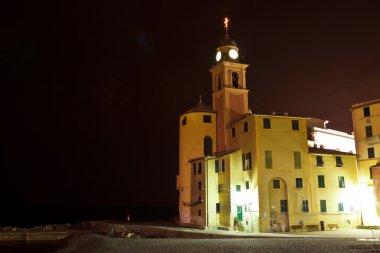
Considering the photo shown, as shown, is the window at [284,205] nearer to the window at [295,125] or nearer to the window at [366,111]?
the window at [295,125]

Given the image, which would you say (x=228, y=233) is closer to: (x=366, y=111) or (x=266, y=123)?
(x=266, y=123)

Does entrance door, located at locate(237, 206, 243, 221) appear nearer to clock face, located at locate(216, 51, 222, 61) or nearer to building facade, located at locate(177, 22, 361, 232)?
building facade, located at locate(177, 22, 361, 232)

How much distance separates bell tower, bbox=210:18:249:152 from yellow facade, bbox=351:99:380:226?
580 inches

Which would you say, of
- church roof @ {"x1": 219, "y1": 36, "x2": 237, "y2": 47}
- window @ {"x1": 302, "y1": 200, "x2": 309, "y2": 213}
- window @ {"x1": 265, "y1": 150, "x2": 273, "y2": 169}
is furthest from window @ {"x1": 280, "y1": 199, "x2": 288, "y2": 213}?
church roof @ {"x1": 219, "y1": 36, "x2": 237, "y2": 47}

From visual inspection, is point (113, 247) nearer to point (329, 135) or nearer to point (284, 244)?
point (284, 244)

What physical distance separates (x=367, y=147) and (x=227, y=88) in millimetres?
19392

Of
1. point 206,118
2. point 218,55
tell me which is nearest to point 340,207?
point 206,118

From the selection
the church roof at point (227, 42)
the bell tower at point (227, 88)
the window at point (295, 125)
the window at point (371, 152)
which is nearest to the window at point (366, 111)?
the window at point (371, 152)

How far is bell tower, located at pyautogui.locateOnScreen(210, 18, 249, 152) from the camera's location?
5441 cm

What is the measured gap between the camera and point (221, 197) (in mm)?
48812

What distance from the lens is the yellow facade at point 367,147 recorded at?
150 ft

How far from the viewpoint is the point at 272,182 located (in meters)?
44.6

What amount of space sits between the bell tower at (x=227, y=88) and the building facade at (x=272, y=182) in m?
1.02

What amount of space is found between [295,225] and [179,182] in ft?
65.1
